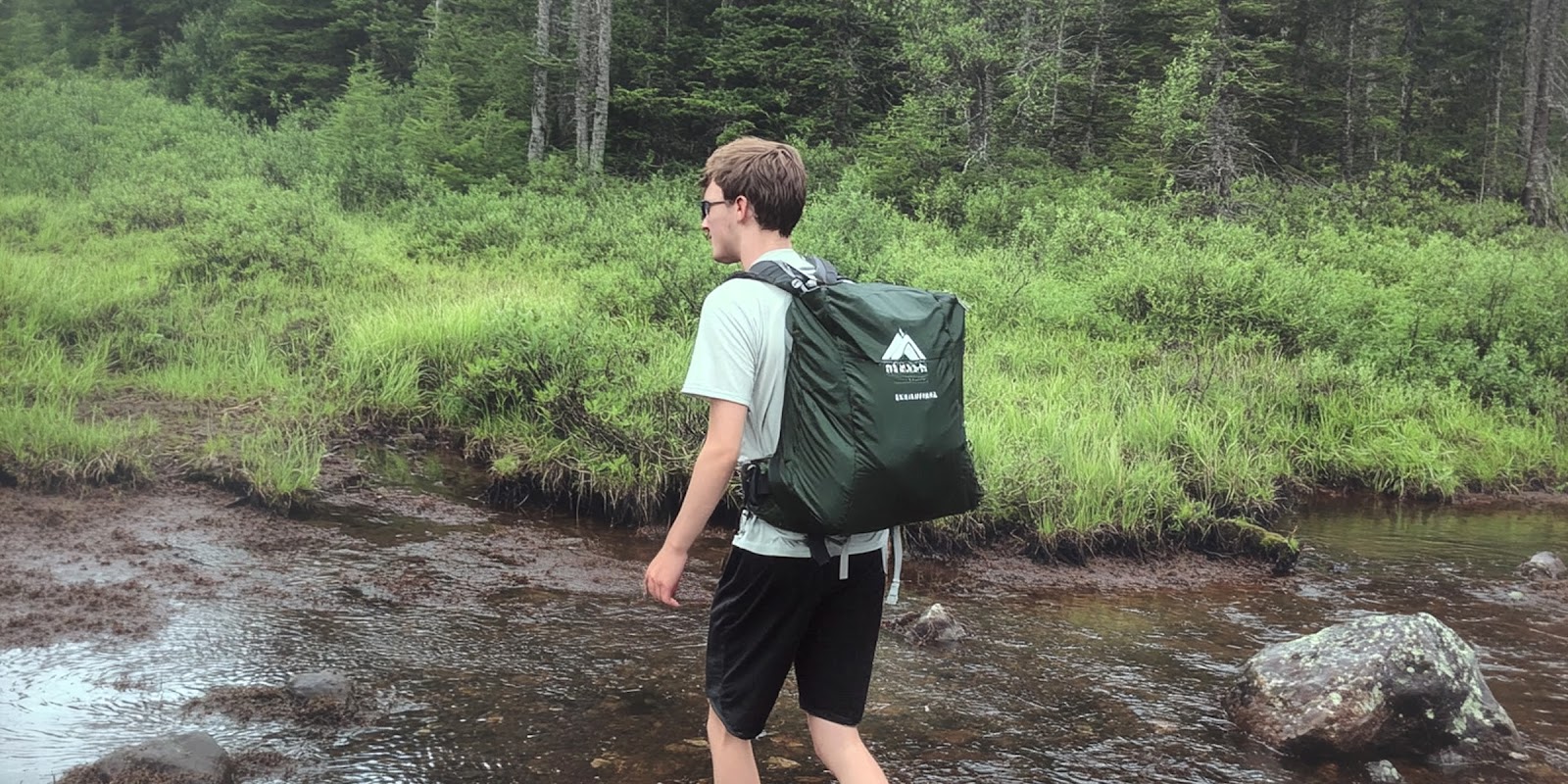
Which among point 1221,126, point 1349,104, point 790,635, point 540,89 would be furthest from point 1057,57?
point 790,635

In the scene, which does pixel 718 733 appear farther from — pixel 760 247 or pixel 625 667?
pixel 625 667

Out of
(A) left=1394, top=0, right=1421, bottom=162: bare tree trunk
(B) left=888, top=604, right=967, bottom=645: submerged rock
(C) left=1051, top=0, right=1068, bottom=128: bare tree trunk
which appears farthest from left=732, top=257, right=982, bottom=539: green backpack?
(A) left=1394, top=0, right=1421, bottom=162: bare tree trunk

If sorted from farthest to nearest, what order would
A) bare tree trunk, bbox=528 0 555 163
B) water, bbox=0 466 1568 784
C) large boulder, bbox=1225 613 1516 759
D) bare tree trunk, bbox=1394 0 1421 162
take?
1. bare tree trunk, bbox=1394 0 1421 162
2. bare tree trunk, bbox=528 0 555 163
3. large boulder, bbox=1225 613 1516 759
4. water, bbox=0 466 1568 784

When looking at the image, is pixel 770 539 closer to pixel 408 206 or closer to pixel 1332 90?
pixel 408 206

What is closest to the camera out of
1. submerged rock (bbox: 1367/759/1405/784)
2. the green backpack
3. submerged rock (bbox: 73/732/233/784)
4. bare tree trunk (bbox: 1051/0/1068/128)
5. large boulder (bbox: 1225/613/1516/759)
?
the green backpack

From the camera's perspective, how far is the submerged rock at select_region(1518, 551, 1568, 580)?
693 cm

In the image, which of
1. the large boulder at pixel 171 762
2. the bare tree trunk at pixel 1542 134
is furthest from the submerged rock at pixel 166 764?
the bare tree trunk at pixel 1542 134

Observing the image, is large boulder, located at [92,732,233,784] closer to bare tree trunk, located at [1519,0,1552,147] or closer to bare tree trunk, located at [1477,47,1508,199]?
bare tree trunk, located at [1519,0,1552,147]

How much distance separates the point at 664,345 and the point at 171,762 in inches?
240

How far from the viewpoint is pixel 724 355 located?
2533 mm

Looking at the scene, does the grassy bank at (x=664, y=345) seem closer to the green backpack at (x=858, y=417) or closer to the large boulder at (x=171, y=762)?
the large boulder at (x=171, y=762)

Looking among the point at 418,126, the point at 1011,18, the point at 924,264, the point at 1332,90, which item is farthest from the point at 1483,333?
the point at 418,126

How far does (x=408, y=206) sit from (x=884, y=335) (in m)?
17.4

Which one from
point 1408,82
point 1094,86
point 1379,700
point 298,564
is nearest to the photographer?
point 1379,700
